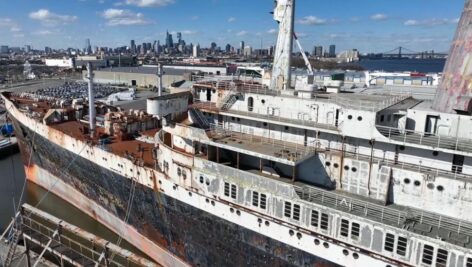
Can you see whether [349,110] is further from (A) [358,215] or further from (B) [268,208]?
(B) [268,208]

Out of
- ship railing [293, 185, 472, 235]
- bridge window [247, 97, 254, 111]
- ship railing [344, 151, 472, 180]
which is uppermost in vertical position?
bridge window [247, 97, 254, 111]

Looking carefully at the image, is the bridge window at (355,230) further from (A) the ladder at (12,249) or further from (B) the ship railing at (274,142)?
(A) the ladder at (12,249)

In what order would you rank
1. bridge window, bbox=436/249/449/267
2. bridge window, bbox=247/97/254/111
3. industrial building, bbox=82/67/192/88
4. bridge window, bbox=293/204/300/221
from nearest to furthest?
bridge window, bbox=436/249/449/267, bridge window, bbox=293/204/300/221, bridge window, bbox=247/97/254/111, industrial building, bbox=82/67/192/88

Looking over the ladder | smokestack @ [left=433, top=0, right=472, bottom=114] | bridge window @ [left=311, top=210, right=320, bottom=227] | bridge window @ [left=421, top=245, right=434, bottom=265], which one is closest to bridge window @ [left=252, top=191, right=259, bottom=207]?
bridge window @ [left=311, top=210, right=320, bottom=227]

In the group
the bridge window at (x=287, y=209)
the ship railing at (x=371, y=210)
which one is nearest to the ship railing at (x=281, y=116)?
the ship railing at (x=371, y=210)

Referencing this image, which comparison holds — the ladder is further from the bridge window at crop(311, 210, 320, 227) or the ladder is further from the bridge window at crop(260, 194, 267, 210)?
the bridge window at crop(311, 210, 320, 227)

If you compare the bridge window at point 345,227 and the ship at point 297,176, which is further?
the bridge window at point 345,227
